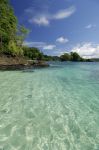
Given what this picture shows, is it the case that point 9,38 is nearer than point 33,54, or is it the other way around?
point 9,38

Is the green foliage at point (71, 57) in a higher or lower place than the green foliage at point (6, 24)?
lower

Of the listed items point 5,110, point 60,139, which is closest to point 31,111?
point 5,110

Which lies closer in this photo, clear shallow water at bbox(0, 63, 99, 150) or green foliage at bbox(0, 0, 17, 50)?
clear shallow water at bbox(0, 63, 99, 150)


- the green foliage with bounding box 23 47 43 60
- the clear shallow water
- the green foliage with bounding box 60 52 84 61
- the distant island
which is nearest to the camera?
the clear shallow water

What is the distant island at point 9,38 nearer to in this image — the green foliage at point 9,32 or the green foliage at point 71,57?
the green foliage at point 9,32

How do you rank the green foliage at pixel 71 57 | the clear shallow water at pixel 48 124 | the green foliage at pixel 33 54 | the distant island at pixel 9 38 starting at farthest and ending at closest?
the green foliage at pixel 71 57, the green foliage at pixel 33 54, the distant island at pixel 9 38, the clear shallow water at pixel 48 124

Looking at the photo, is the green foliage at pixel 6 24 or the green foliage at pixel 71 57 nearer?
the green foliage at pixel 6 24

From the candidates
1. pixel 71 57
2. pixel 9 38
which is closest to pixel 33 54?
pixel 9 38

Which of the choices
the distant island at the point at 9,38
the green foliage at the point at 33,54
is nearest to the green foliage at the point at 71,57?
the green foliage at the point at 33,54

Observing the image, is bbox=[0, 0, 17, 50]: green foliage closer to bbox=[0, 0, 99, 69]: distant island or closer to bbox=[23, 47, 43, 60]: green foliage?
bbox=[0, 0, 99, 69]: distant island

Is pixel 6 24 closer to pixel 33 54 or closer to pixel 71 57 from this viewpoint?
pixel 33 54

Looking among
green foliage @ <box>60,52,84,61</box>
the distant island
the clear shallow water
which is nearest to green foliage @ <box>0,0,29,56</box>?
the distant island

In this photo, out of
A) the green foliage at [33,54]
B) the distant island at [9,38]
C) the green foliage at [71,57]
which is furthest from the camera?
the green foliage at [71,57]

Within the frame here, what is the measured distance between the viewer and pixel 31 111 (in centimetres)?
678
